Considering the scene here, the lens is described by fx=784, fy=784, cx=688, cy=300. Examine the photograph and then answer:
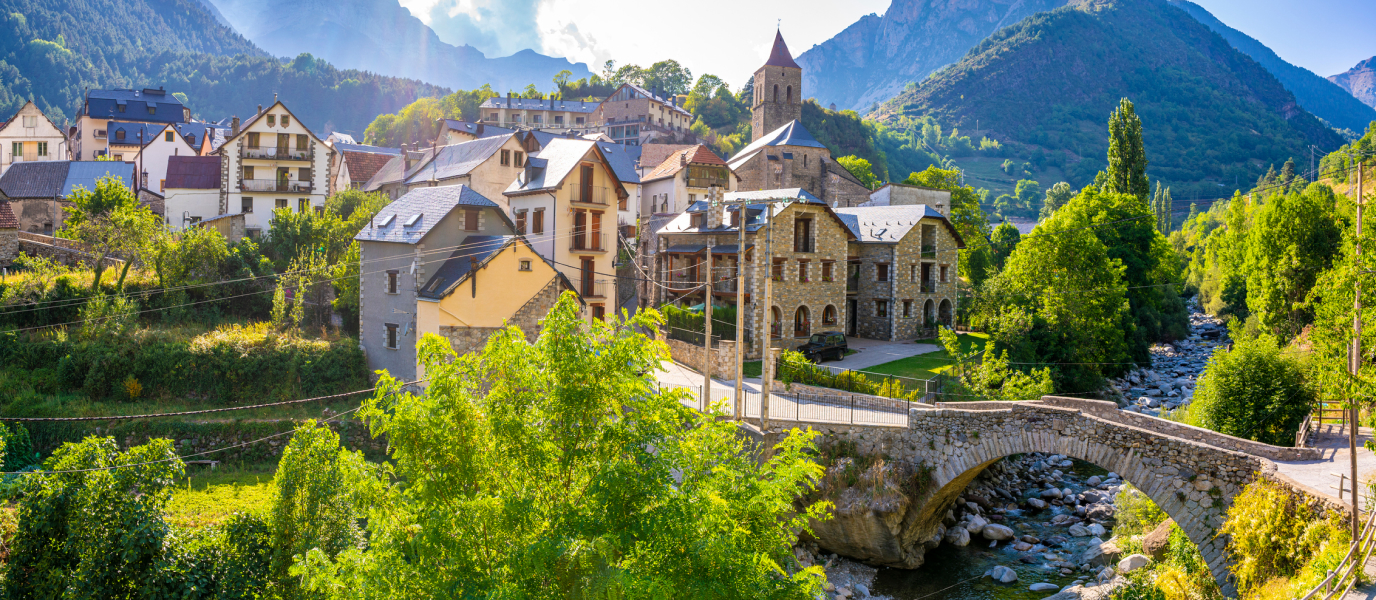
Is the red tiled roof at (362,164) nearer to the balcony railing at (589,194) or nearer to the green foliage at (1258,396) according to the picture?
the balcony railing at (589,194)

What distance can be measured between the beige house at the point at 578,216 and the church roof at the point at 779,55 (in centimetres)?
5230

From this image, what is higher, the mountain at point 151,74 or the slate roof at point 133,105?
the mountain at point 151,74

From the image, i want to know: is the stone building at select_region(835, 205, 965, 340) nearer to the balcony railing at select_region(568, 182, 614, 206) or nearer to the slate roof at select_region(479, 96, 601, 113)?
the balcony railing at select_region(568, 182, 614, 206)

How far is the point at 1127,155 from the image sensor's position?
58.4 metres

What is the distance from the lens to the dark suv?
36.0m

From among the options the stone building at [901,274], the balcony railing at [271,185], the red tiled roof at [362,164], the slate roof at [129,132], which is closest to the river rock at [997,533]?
the stone building at [901,274]

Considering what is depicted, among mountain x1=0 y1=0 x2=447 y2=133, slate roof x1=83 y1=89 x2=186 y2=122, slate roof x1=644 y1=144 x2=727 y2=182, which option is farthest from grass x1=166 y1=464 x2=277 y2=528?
mountain x1=0 y1=0 x2=447 y2=133

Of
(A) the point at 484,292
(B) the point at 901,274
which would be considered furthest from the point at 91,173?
(B) the point at 901,274

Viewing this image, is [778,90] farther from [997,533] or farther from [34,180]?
[997,533]

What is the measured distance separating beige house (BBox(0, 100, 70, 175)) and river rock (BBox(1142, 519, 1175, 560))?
268ft

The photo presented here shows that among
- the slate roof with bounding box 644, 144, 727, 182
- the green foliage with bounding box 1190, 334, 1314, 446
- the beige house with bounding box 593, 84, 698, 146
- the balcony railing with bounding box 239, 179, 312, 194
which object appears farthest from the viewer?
the beige house with bounding box 593, 84, 698, 146

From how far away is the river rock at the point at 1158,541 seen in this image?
21.4 meters

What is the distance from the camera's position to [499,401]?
10.1 metres

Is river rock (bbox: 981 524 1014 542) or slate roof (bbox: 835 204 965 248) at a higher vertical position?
slate roof (bbox: 835 204 965 248)
